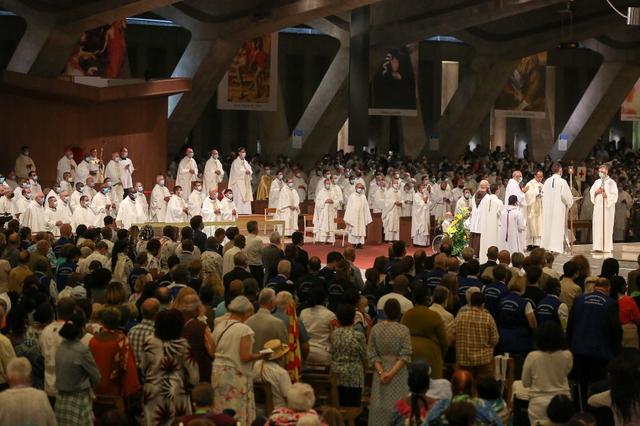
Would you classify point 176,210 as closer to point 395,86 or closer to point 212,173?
point 212,173

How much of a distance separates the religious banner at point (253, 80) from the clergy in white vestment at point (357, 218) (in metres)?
7.79

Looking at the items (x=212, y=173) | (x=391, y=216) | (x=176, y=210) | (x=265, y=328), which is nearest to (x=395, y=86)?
(x=391, y=216)

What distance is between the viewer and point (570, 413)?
→ 728 cm

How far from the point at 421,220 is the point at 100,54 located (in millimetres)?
8042

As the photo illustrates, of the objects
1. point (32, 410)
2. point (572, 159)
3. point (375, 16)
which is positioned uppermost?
point (375, 16)

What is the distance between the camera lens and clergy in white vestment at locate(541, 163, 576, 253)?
20328mm

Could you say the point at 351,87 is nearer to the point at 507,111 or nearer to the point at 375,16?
→ the point at 375,16

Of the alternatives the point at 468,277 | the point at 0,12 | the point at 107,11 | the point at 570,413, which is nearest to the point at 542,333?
the point at 570,413

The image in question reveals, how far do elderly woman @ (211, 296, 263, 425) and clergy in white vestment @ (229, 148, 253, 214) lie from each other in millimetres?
18491

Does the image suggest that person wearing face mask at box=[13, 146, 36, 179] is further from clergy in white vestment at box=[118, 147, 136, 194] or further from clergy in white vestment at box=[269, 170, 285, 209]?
clergy in white vestment at box=[269, 170, 285, 209]

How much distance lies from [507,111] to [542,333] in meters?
31.0

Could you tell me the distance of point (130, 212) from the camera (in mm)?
22938

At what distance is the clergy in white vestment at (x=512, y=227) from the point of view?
19172 millimetres

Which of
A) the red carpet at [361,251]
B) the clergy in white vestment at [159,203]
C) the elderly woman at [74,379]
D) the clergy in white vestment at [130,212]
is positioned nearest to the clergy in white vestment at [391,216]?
the red carpet at [361,251]
